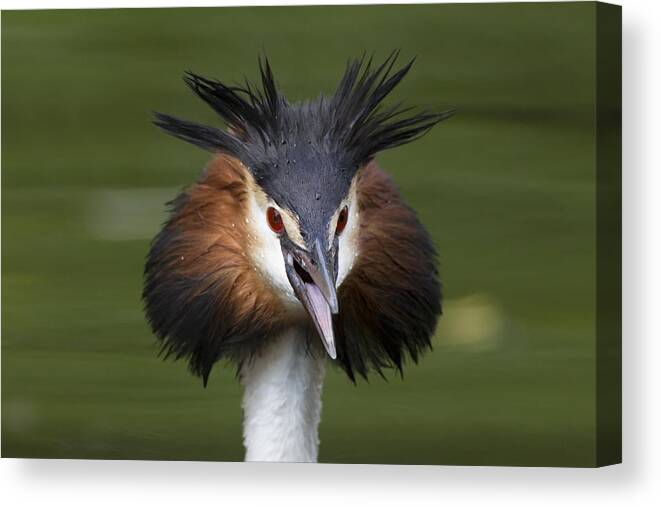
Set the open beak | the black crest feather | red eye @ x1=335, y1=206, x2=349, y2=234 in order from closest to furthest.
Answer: the open beak, red eye @ x1=335, y1=206, x2=349, y2=234, the black crest feather

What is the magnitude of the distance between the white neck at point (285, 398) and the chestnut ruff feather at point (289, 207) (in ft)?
0.17

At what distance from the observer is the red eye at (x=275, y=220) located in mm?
4445

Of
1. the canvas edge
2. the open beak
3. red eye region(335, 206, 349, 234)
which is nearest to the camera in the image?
the open beak

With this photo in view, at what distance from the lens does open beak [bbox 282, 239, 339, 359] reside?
14.3 ft

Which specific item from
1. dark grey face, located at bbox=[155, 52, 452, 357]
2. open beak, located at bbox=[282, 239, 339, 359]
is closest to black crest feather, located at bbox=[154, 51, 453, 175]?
dark grey face, located at bbox=[155, 52, 452, 357]

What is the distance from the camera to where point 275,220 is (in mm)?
4461

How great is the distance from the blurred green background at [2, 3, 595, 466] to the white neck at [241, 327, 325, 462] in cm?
8

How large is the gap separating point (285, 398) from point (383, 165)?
0.66m

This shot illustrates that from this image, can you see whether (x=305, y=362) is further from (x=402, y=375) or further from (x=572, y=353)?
(x=572, y=353)

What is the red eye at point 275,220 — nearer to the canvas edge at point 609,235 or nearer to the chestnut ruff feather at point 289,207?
the chestnut ruff feather at point 289,207

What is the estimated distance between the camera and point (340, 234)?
14.6ft

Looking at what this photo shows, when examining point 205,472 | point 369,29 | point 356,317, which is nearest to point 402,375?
point 356,317

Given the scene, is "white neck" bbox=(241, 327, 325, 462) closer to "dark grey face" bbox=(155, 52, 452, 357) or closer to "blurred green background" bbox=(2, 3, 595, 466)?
"blurred green background" bbox=(2, 3, 595, 466)

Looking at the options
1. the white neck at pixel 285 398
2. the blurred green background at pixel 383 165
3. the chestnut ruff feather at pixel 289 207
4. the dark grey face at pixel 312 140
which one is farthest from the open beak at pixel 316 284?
the blurred green background at pixel 383 165
